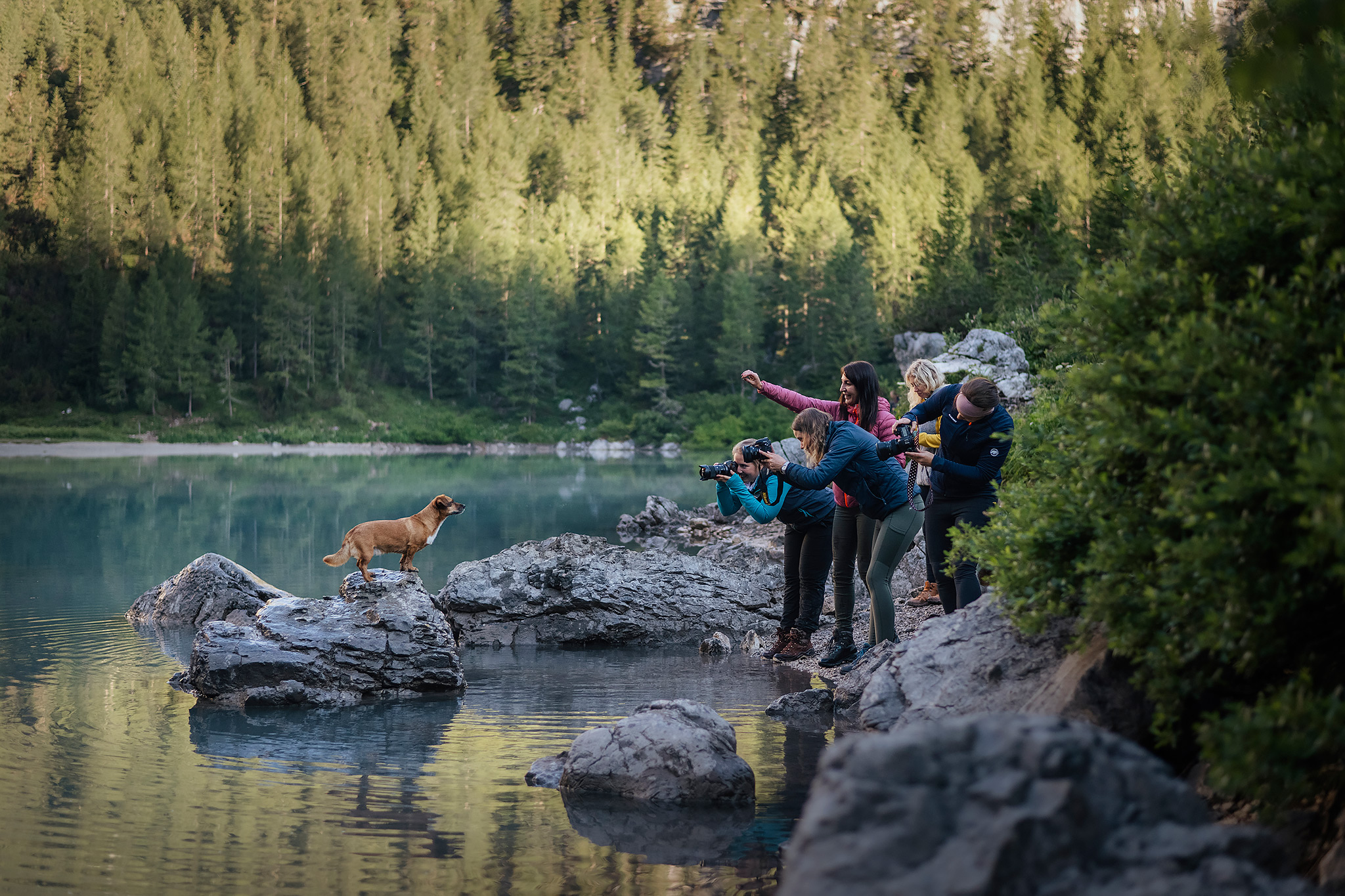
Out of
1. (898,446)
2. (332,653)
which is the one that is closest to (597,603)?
(332,653)

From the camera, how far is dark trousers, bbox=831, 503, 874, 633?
7.67 meters

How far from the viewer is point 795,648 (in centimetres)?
850

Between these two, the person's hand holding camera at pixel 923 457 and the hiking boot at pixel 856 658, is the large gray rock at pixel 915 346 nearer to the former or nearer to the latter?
the hiking boot at pixel 856 658

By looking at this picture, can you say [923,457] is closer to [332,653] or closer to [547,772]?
[547,772]

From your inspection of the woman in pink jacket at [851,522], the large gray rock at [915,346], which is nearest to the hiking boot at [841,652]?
the woman in pink jacket at [851,522]

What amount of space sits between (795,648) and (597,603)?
2.02 meters

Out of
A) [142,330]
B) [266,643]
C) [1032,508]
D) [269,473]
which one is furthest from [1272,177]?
[142,330]

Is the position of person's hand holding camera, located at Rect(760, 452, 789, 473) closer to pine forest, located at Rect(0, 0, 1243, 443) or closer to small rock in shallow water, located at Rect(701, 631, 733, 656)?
small rock in shallow water, located at Rect(701, 631, 733, 656)

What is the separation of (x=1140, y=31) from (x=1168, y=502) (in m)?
96.1

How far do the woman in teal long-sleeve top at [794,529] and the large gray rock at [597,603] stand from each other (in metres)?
1.35

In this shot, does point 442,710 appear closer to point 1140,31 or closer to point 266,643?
point 266,643

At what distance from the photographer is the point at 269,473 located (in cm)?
3491

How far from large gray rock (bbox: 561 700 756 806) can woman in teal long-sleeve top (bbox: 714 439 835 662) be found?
226 cm

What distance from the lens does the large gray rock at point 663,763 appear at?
5.22 meters
